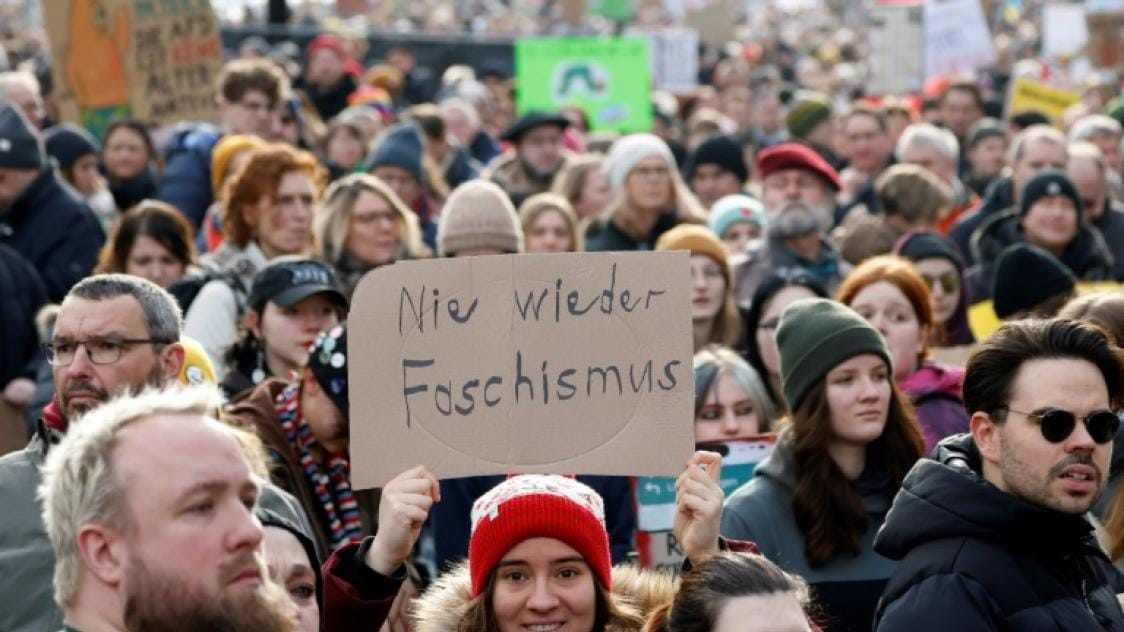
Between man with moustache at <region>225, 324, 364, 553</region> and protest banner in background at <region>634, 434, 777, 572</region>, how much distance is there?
3.02 feet

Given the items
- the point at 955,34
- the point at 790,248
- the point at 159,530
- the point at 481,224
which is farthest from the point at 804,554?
the point at 955,34

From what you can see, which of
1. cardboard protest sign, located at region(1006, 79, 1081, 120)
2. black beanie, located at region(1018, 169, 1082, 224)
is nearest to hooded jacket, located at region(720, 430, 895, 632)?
black beanie, located at region(1018, 169, 1082, 224)

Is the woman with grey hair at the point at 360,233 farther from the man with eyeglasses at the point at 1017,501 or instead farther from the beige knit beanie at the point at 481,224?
the man with eyeglasses at the point at 1017,501

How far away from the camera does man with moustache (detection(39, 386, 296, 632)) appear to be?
2.98m

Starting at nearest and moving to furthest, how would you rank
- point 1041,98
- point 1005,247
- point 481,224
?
1. point 481,224
2. point 1005,247
3. point 1041,98

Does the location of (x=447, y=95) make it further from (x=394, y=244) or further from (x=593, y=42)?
(x=394, y=244)

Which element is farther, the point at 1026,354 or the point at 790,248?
the point at 790,248

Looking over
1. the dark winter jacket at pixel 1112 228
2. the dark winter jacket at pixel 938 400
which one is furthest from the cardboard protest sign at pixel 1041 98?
the dark winter jacket at pixel 938 400

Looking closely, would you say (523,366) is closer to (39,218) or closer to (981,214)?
(39,218)

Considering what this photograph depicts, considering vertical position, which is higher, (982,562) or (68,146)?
(68,146)

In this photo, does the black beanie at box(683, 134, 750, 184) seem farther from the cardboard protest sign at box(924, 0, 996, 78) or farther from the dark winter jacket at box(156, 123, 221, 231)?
the cardboard protest sign at box(924, 0, 996, 78)

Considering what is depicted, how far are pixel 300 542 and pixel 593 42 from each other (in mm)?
11912

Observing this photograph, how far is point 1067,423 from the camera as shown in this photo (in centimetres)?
418

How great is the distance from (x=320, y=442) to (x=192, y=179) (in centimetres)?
508
